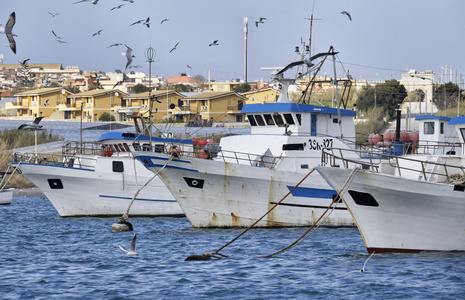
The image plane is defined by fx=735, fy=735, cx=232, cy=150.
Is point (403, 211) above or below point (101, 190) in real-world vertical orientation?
above

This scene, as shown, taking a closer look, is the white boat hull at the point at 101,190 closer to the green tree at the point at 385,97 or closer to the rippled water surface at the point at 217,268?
the rippled water surface at the point at 217,268

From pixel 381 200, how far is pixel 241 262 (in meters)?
4.16

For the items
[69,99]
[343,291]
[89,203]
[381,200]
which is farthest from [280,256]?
[69,99]

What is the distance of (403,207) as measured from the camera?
19906 millimetres

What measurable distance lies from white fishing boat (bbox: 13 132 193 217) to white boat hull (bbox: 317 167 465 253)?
14.0 meters

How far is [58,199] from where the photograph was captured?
3356 cm

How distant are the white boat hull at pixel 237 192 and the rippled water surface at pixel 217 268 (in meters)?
0.70

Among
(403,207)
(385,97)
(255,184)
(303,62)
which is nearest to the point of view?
(403,207)

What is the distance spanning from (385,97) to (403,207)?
219ft

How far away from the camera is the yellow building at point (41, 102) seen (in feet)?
343

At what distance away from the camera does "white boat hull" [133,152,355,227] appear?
26875 millimetres

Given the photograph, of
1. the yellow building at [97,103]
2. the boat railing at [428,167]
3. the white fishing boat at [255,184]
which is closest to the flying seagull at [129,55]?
the white fishing boat at [255,184]

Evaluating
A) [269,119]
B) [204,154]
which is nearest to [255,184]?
[204,154]

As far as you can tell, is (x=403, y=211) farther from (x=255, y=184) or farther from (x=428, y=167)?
A: (x=255, y=184)
